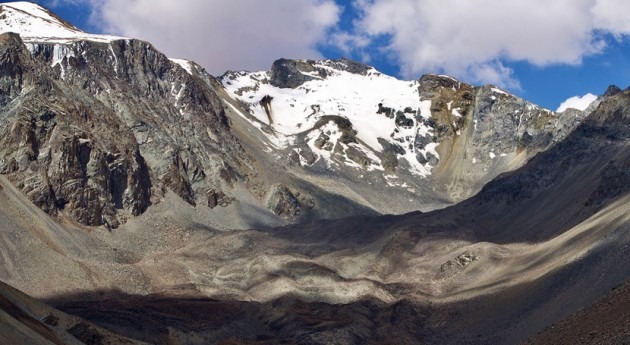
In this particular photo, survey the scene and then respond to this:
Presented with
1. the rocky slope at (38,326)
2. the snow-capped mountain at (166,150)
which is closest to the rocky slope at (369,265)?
the snow-capped mountain at (166,150)

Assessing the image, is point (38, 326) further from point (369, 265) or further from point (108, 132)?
point (108, 132)

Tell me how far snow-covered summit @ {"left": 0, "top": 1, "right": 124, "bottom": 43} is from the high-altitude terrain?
2.38ft

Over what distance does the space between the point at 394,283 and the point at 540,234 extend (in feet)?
58.3

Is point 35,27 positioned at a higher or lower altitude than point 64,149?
higher

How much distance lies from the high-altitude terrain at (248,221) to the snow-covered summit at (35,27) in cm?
73

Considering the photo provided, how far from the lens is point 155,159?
452ft

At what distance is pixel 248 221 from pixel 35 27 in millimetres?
61290

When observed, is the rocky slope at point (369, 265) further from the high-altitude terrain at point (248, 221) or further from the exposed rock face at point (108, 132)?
the exposed rock face at point (108, 132)

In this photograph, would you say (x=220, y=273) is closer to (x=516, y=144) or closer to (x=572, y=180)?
(x=572, y=180)

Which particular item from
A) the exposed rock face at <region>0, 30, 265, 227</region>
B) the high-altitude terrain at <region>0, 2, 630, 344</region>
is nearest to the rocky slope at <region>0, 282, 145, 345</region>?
the high-altitude terrain at <region>0, 2, 630, 344</region>

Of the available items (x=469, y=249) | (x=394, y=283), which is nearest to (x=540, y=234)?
(x=469, y=249)

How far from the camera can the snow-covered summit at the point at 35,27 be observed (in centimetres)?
15200

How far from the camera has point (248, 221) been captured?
137 metres

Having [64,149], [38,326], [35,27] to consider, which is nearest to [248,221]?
[64,149]
